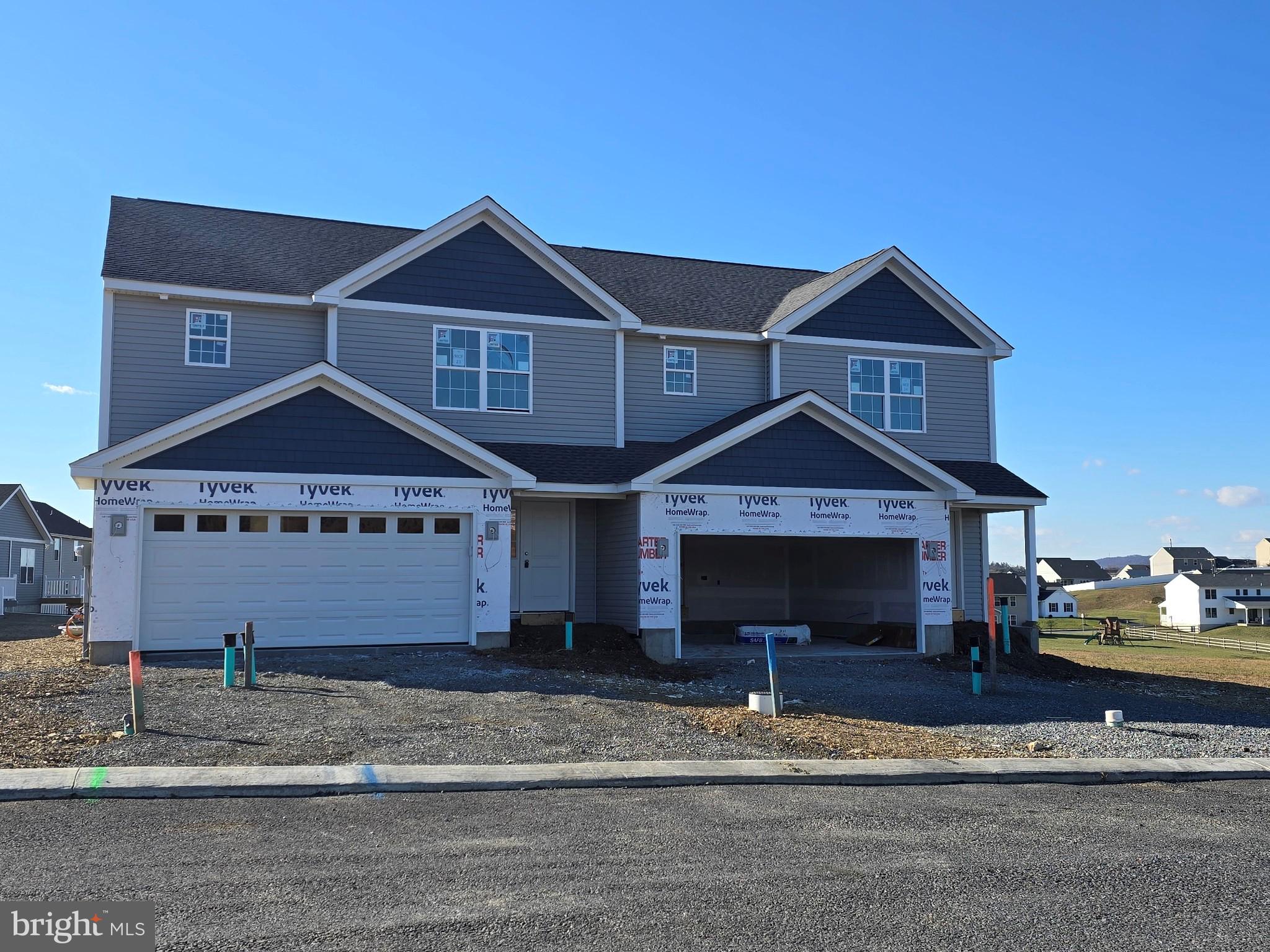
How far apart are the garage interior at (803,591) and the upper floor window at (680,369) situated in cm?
312

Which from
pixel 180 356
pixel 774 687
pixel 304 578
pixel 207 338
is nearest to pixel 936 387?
pixel 774 687

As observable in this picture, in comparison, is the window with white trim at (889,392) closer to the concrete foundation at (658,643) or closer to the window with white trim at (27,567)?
the concrete foundation at (658,643)

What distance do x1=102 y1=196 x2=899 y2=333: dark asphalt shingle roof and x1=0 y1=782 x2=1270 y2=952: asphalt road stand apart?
43.4ft

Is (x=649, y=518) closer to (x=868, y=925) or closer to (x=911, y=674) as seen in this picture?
(x=911, y=674)

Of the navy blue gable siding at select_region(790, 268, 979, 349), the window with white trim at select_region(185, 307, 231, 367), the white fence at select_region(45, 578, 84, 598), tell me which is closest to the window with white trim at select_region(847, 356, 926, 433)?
the navy blue gable siding at select_region(790, 268, 979, 349)

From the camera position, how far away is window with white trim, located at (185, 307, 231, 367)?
18.8 m

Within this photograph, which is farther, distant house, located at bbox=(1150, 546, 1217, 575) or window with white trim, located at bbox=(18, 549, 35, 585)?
distant house, located at bbox=(1150, 546, 1217, 575)

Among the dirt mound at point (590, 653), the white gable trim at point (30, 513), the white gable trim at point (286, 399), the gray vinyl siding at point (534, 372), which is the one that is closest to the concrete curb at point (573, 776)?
the dirt mound at point (590, 653)

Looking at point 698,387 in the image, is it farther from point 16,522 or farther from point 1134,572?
point 1134,572

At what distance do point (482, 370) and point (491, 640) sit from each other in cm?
545

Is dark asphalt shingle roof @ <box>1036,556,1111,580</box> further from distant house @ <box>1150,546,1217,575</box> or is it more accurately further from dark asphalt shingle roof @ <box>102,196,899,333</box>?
dark asphalt shingle roof @ <box>102,196,899,333</box>

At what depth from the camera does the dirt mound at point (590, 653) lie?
1669 centimetres

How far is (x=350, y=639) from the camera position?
17250mm

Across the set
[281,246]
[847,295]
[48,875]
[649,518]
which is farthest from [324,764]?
[847,295]
